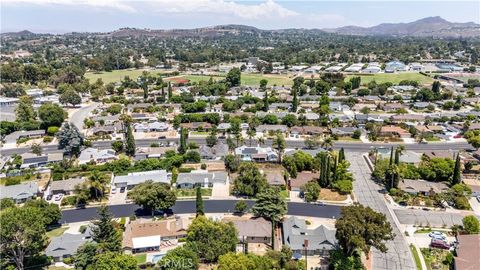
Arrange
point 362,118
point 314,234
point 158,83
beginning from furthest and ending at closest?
point 158,83 → point 362,118 → point 314,234

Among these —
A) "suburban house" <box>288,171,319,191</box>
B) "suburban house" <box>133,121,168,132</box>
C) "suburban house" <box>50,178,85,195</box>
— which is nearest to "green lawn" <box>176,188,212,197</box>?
"suburban house" <box>288,171,319,191</box>

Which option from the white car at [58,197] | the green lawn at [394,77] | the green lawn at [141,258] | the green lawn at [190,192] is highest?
the green lawn at [394,77]

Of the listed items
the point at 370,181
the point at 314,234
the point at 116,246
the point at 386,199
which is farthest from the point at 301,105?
the point at 116,246

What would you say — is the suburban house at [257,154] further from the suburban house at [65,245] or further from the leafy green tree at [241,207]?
the suburban house at [65,245]

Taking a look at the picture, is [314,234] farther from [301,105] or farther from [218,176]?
[301,105]

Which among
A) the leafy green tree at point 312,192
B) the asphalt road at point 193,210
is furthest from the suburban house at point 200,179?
the leafy green tree at point 312,192

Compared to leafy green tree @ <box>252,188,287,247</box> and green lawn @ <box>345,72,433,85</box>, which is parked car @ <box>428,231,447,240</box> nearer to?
leafy green tree @ <box>252,188,287,247</box>
